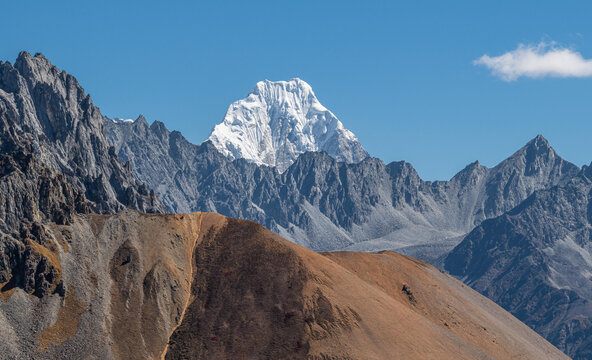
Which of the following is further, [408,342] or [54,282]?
[408,342]

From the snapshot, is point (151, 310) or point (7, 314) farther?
point (151, 310)

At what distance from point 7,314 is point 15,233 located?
30.6 meters

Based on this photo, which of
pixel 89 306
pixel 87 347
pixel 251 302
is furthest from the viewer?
pixel 251 302

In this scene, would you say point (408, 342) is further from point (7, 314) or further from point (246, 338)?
point (7, 314)

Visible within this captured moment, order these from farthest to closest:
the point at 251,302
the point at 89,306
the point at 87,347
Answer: the point at 251,302
the point at 89,306
the point at 87,347

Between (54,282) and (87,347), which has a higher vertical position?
(54,282)

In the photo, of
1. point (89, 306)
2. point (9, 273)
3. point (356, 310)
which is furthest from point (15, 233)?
point (356, 310)

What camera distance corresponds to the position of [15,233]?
627 feet

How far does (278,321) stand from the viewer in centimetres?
18262

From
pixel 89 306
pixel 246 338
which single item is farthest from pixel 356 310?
pixel 89 306

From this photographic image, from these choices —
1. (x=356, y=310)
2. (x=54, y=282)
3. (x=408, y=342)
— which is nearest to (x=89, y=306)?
(x=54, y=282)

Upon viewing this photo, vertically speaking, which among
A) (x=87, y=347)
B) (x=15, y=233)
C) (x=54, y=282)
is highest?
(x=15, y=233)

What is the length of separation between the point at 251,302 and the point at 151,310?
22.3 m

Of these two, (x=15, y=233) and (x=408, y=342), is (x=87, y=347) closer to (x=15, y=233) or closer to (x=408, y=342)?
(x=15, y=233)
